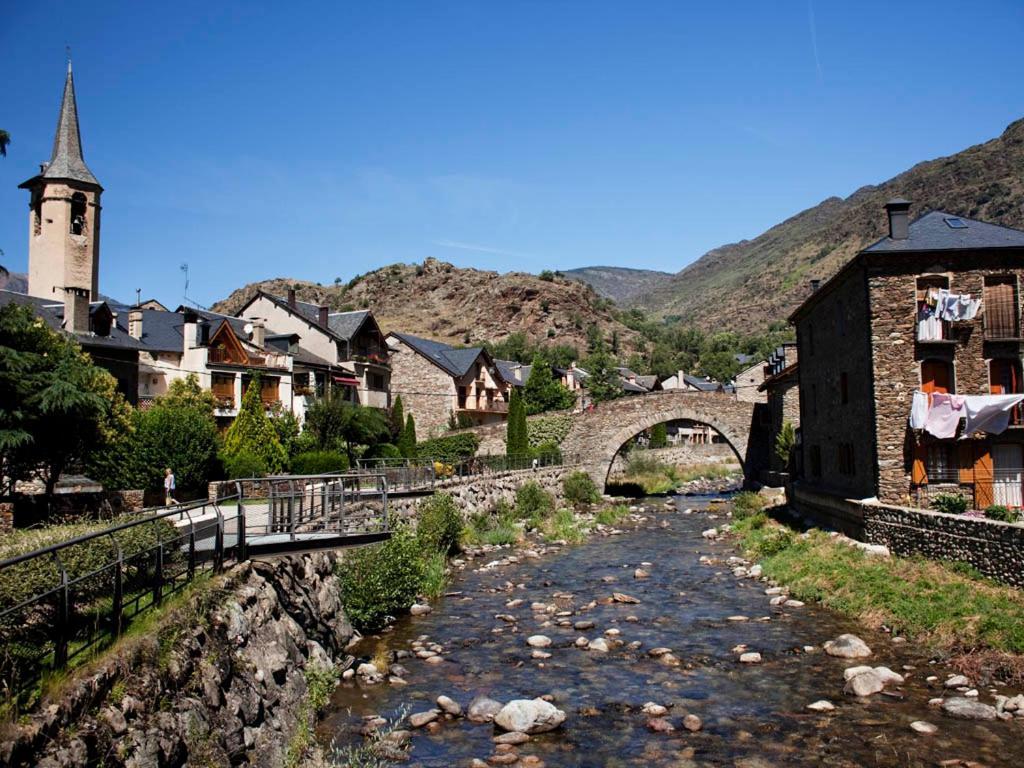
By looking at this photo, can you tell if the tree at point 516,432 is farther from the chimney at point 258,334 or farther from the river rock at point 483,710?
the river rock at point 483,710

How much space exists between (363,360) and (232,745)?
38785mm

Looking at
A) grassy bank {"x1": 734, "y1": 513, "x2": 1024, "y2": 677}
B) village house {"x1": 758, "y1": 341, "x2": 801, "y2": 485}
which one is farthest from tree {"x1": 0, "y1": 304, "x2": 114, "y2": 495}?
village house {"x1": 758, "y1": 341, "x2": 801, "y2": 485}

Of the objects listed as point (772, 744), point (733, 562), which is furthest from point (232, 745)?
point (733, 562)

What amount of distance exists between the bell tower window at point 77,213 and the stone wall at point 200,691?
3622cm

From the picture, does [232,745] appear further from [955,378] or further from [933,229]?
[933,229]

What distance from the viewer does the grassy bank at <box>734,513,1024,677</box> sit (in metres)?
13.3

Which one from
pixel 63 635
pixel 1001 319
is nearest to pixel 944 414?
pixel 1001 319

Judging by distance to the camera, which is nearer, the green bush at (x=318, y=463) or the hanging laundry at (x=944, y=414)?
the hanging laundry at (x=944, y=414)

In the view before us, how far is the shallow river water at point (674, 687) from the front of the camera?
9938mm

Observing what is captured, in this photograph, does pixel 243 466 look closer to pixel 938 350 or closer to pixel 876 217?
pixel 938 350

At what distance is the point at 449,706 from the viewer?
37.4 ft

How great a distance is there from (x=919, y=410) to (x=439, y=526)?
44.7ft

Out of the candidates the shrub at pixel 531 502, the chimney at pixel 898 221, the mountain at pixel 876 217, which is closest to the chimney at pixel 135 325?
the shrub at pixel 531 502

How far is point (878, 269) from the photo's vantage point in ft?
70.0
